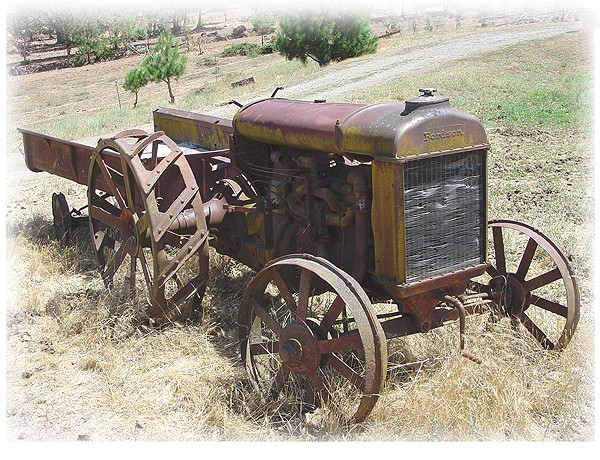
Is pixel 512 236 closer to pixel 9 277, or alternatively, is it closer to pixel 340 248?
pixel 340 248

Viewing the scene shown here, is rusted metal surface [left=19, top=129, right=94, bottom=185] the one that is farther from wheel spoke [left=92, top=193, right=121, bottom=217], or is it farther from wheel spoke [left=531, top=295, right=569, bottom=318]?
wheel spoke [left=531, top=295, right=569, bottom=318]

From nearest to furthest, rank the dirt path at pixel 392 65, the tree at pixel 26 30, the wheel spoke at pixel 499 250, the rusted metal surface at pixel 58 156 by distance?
1. the wheel spoke at pixel 499 250
2. the rusted metal surface at pixel 58 156
3. the dirt path at pixel 392 65
4. the tree at pixel 26 30

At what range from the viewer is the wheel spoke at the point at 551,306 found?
4594mm

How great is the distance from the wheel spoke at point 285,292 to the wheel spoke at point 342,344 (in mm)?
329

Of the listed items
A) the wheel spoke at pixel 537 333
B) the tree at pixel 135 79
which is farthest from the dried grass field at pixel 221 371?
the tree at pixel 135 79

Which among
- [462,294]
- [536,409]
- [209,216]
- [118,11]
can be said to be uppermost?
[118,11]

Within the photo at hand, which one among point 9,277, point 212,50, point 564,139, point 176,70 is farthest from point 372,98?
point 212,50

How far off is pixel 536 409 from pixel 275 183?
88.7 inches

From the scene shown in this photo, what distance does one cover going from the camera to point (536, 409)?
4.02 m

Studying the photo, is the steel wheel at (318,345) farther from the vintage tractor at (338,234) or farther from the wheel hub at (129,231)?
the wheel hub at (129,231)


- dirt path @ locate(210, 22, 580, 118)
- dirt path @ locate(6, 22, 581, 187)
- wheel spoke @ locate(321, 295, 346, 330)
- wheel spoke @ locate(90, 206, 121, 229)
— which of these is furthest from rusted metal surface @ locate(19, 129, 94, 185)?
dirt path @ locate(210, 22, 580, 118)

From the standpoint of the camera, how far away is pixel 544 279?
15.3 ft

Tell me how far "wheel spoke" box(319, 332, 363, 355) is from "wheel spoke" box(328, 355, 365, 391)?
0.08 meters

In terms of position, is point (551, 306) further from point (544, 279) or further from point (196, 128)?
point (196, 128)
